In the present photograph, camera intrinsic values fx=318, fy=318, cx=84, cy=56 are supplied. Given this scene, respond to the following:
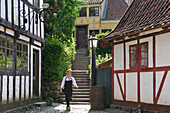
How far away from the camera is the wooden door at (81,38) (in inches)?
1219

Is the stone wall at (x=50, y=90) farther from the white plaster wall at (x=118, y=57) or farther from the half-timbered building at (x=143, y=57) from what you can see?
the white plaster wall at (x=118, y=57)

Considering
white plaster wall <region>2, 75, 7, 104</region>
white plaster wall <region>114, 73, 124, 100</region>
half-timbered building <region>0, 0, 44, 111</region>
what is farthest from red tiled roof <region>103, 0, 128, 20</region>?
white plaster wall <region>2, 75, 7, 104</region>

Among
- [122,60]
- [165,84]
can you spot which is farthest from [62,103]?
[165,84]

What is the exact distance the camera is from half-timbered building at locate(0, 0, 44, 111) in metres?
10.4

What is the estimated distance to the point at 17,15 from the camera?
38.0 feet

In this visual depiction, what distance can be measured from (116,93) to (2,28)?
5.37 metres

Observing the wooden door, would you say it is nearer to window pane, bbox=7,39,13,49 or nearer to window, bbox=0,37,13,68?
window pane, bbox=7,39,13,49

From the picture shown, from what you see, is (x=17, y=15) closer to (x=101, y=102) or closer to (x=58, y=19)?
(x=101, y=102)

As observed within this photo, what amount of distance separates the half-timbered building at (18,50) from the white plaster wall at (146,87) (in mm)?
4511

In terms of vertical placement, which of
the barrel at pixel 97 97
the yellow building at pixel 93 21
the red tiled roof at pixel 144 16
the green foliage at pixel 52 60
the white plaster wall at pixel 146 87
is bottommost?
the barrel at pixel 97 97

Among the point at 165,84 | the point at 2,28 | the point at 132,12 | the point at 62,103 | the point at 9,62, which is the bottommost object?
the point at 62,103

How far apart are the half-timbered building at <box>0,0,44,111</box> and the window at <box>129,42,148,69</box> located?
4112mm

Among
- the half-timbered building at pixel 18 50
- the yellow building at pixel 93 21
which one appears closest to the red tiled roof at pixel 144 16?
the half-timbered building at pixel 18 50

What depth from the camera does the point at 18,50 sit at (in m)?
12.1
